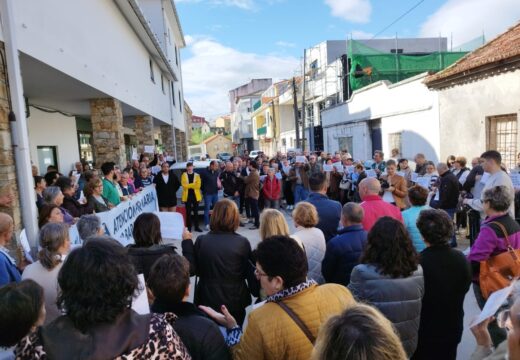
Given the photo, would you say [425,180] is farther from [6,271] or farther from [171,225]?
[6,271]

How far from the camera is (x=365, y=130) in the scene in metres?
17.4

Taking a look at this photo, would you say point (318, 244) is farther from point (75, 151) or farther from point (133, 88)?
point (75, 151)

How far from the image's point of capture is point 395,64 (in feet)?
59.1

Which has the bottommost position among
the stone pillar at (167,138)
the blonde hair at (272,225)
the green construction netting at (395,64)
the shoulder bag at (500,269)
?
the shoulder bag at (500,269)

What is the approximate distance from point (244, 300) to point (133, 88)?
974cm

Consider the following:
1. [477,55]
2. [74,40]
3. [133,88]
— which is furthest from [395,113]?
[74,40]

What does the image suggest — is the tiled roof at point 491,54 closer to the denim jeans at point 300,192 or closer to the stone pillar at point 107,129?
the denim jeans at point 300,192

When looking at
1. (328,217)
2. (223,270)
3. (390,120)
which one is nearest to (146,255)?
(223,270)

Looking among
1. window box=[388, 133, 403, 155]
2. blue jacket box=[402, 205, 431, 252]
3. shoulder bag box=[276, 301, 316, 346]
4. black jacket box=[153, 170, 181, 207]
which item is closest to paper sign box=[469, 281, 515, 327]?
shoulder bag box=[276, 301, 316, 346]

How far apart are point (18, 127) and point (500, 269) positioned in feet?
17.3

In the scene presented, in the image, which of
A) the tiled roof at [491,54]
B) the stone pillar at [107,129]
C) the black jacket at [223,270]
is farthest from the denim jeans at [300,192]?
the black jacket at [223,270]

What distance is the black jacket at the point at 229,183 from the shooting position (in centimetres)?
1078

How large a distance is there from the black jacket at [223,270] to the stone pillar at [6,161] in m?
2.62

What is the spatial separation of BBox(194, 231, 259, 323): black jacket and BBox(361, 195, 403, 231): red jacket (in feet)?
4.99
